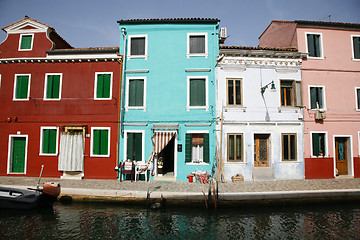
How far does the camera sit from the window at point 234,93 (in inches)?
515

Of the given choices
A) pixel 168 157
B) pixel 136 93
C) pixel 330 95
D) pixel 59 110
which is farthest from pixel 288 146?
pixel 59 110

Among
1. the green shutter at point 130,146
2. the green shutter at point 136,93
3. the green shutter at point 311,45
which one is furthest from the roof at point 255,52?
the green shutter at point 130,146

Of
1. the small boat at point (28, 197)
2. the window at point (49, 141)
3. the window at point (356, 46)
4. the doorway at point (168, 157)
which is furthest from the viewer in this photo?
the window at point (356, 46)

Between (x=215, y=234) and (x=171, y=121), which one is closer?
(x=215, y=234)

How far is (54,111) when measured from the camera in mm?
13367

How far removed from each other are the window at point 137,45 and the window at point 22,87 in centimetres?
699

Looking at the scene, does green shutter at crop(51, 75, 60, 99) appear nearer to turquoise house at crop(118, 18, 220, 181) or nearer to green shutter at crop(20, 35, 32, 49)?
green shutter at crop(20, 35, 32, 49)

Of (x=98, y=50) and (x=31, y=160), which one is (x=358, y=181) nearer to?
(x=98, y=50)

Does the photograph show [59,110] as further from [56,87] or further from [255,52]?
[255,52]

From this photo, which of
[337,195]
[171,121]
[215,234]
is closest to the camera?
[215,234]

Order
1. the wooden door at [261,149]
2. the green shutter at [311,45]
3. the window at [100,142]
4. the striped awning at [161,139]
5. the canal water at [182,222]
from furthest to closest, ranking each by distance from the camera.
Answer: the green shutter at [311,45], the wooden door at [261,149], the window at [100,142], the striped awning at [161,139], the canal water at [182,222]

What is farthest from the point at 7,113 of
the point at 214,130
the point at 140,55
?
the point at 214,130

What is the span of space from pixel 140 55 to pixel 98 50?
2.69 metres

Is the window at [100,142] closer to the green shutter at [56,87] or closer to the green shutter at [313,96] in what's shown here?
the green shutter at [56,87]
